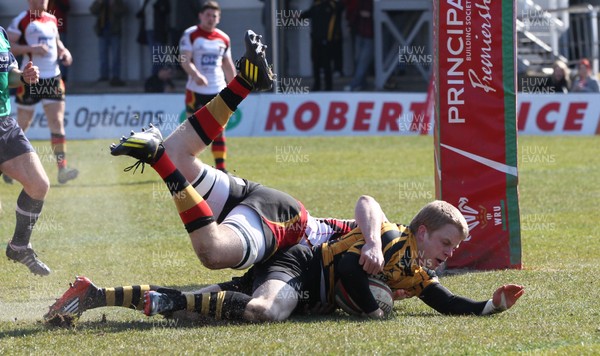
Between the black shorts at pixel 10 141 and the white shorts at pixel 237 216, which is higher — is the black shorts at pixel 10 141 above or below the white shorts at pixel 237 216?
above

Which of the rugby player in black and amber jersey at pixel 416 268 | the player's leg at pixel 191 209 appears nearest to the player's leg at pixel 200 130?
the player's leg at pixel 191 209

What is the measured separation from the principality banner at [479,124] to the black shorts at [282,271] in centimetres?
188

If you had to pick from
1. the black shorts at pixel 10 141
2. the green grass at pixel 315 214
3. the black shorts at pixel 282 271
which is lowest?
the green grass at pixel 315 214

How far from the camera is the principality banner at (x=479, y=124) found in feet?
28.0

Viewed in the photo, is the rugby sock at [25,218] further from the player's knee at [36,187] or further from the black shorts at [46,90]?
the black shorts at [46,90]

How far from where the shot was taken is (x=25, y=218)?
8.90m

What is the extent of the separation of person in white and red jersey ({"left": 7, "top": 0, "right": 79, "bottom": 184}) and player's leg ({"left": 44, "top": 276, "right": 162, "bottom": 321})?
8334mm

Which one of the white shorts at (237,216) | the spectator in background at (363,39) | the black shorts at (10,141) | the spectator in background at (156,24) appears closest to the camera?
the white shorts at (237,216)

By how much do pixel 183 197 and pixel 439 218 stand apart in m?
1.59

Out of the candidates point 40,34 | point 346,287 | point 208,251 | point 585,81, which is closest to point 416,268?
point 346,287

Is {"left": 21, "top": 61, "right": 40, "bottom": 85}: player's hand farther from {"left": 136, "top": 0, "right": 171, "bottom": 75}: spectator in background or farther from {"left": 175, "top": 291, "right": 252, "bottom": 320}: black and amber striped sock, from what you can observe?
{"left": 136, "top": 0, "right": 171, "bottom": 75}: spectator in background

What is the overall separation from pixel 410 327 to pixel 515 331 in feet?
2.03

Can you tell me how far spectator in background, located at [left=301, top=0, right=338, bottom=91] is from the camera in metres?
24.7

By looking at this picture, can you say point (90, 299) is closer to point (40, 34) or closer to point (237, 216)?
point (237, 216)
